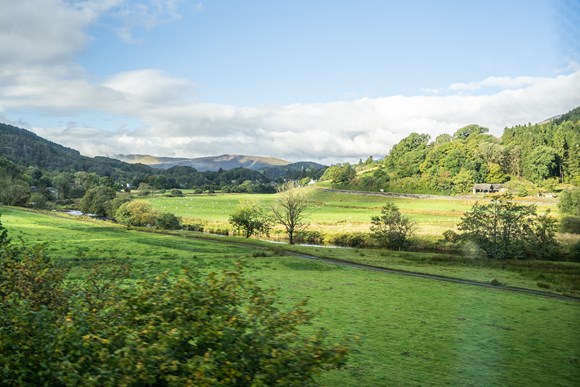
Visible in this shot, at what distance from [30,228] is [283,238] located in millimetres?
43986

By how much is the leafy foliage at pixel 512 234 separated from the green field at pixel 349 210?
1348 cm

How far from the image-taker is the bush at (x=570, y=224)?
56.4 meters

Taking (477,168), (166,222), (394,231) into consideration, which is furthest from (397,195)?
(166,222)

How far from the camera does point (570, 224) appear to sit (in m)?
57.6

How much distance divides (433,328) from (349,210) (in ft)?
317

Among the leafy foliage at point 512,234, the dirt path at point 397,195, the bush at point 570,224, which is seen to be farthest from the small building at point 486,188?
the leafy foliage at point 512,234

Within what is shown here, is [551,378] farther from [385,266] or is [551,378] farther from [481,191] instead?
[481,191]

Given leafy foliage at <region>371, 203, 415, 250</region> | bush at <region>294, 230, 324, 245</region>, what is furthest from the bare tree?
leafy foliage at <region>371, 203, 415, 250</region>

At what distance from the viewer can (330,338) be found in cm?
1397

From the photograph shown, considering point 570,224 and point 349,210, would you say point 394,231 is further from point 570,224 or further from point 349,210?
point 349,210

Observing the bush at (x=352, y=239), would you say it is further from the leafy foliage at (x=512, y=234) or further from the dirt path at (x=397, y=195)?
the dirt path at (x=397, y=195)

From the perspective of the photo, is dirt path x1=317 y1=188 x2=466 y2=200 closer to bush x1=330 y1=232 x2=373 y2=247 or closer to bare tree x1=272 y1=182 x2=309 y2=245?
bush x1=330 y1=232 x2=373 y2=247

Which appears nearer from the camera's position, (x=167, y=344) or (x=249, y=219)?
(x=167, y=344)

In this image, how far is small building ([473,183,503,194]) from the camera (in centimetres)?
12194
